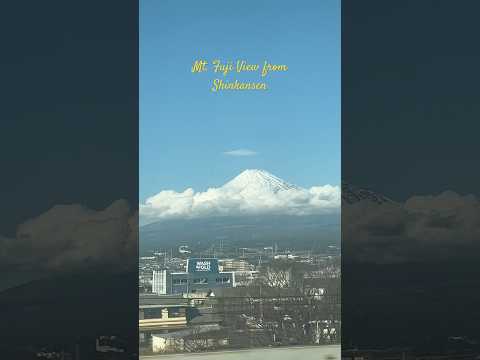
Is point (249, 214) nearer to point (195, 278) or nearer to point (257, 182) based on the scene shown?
point (257, 182)

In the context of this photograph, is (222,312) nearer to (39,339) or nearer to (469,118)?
(39,339)

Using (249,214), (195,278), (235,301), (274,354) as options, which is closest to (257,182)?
(249,214)

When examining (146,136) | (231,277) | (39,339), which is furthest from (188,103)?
(39,339)

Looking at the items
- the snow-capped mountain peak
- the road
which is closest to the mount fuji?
the snow-capped mountain peak

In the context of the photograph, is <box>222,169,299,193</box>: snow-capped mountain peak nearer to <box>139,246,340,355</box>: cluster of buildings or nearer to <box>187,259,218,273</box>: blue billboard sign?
<box>139,246,340,355</box>: cluster of buildings

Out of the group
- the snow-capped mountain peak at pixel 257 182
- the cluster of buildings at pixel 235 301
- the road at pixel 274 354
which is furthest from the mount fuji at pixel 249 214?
the road at pixel 274 354

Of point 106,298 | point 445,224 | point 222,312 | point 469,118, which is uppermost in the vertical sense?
point 469,118

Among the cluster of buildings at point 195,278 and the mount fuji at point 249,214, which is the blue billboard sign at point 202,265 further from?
the mount fuji at point 249,214
